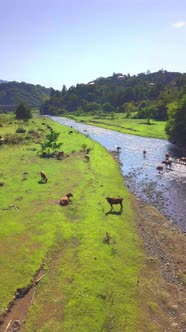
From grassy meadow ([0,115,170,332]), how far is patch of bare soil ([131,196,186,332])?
22.6 inches

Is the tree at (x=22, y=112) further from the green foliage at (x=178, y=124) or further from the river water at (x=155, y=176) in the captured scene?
the green foliage at (x=178, y=124)

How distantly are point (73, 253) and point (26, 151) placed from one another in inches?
1764

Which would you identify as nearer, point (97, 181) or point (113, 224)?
point (113, 224)

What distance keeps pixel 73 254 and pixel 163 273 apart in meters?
7.07

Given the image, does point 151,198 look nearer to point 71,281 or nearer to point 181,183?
point 181,183

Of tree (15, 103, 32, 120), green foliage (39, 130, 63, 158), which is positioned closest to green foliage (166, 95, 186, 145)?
green foliage (39, 130, 63, 158)

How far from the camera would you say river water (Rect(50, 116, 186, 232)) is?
42656mm

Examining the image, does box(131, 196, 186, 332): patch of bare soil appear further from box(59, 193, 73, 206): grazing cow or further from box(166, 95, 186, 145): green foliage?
box(166, 95, 186, 145): green foliage

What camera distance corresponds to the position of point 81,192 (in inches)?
1684

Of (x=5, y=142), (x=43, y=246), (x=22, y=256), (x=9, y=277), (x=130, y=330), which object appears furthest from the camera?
(x=5, y=142)

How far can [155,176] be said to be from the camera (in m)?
57.4

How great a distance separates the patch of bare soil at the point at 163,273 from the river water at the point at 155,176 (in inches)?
113

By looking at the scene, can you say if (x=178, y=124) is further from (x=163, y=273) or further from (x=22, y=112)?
(x=163, y=273)

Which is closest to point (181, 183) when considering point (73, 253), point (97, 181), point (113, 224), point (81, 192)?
point (97, 181)
